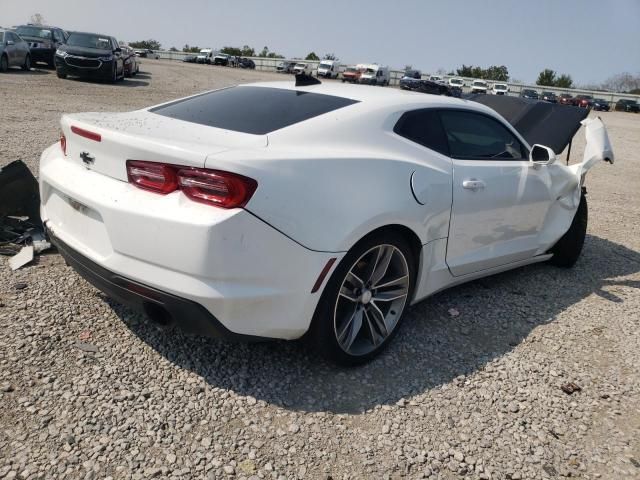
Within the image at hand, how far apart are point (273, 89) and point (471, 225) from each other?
1607mm

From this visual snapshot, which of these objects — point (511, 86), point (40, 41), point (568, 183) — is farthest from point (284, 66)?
point (568, 183)

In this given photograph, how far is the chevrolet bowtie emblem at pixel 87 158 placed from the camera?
2.93 meters

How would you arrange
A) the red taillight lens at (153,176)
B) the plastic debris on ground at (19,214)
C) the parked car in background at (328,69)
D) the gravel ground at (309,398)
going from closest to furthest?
the gravel ground at (309,398) < the red taillight lens at (153,176) < the plastic debris on ground at (19,214) < the parked car in background at (328,69)

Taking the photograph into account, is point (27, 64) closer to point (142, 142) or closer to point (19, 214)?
point (19, 214)

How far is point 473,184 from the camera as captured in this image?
12.0 ft

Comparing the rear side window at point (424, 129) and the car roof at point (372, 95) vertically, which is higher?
the car roof at point (372, 95)

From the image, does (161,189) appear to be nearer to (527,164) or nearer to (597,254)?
(527,164)

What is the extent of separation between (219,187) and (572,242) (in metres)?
3.89

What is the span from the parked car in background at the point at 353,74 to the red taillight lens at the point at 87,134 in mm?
51647

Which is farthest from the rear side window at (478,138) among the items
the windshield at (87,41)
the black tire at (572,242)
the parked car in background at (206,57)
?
the parked car in background at (206,57)

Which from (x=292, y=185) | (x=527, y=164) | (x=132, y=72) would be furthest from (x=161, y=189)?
(x=132, y=72)

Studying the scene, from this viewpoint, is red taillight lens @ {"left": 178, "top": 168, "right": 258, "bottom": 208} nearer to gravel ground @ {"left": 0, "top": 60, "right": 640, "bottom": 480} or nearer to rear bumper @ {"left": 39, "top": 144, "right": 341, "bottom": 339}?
rear bumper @ {"left": 39, "top": 144, "right": 341, "bottom": 339}

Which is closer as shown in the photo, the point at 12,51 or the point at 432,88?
the point at 432,88

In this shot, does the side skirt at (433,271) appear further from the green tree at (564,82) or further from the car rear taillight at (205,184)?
the green tree at (564,82)
